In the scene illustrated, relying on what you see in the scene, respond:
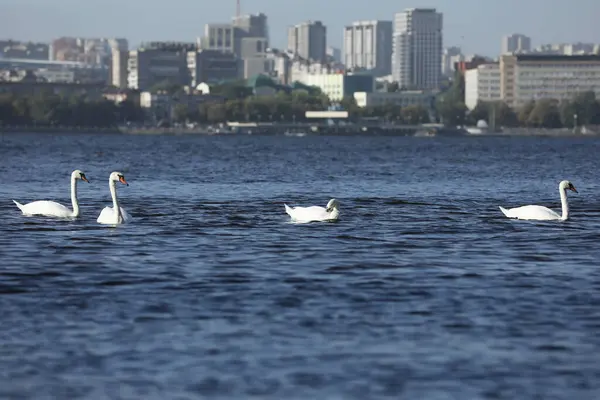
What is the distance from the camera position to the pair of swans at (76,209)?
33031 mm

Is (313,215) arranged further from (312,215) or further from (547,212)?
(547,212)

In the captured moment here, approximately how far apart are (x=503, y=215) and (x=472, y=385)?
22535mm

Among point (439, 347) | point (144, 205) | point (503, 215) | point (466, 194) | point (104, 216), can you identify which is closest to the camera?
point (439, 347)

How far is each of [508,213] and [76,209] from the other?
9.23 meters

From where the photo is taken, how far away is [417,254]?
90.8 ft

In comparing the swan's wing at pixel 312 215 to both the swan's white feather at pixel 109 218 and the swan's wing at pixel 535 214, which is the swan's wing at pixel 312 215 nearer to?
the swan's white feather at pixel 109 218

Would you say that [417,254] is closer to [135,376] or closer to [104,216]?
[104,216]

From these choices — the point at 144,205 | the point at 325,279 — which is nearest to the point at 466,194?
the point at 144,205

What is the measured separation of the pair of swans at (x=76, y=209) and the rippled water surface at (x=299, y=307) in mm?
358

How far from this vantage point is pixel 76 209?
3469cm

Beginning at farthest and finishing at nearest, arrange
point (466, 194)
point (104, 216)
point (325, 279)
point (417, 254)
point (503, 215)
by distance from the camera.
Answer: point (466, 194)
point (503, 215)
point (104, 216)
point (417, 254)
point (325, 279)

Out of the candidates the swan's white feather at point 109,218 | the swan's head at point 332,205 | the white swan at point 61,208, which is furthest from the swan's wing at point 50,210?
the swan's head at point 332,205

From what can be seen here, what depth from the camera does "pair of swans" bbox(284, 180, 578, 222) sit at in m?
34.2

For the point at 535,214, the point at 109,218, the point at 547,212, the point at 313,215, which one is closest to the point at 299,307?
the point at 109,218
